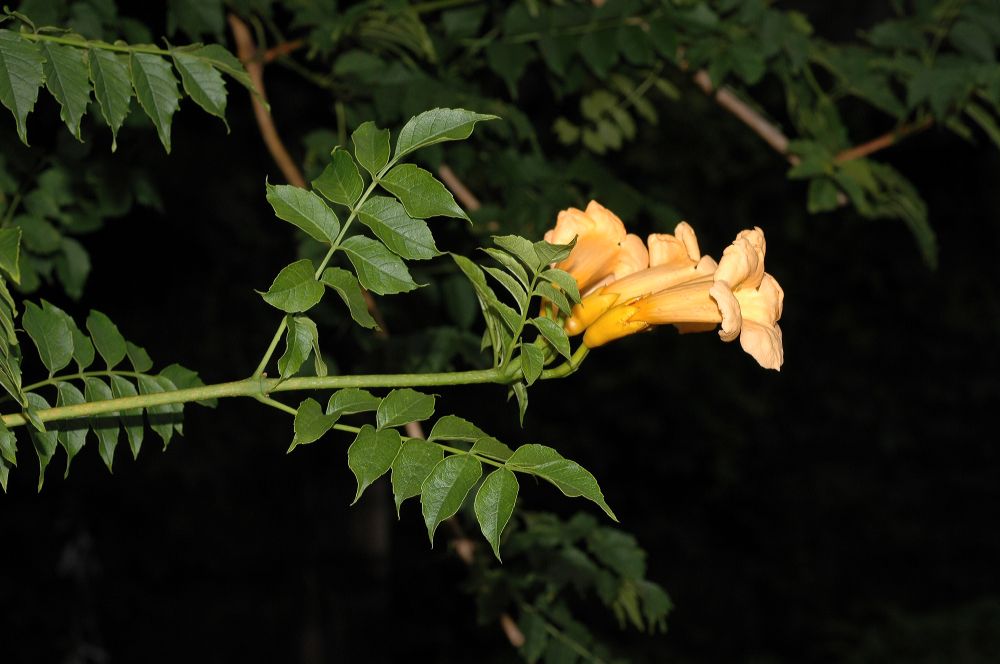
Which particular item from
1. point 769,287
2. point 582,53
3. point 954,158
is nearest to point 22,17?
point 769,287

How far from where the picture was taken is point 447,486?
95cm

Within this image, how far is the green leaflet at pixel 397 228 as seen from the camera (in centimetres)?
97

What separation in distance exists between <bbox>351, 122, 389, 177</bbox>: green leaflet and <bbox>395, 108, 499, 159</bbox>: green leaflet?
1.0 inches

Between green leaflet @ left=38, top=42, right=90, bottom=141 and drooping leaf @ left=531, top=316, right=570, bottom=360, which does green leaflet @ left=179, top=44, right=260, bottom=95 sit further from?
drooping leaf @ left=531, top=316, right=570, bottom=360

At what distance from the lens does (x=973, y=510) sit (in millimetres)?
6953

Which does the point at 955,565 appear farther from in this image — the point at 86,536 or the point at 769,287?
the point at 769,287

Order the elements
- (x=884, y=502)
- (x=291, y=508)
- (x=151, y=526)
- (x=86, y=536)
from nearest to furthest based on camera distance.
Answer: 1. (x=86, y=536)
2. (x=151, y=526)
3. (x=291, y=508)
4. (x=884, y=502)

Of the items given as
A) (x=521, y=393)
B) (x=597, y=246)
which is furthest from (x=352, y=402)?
(x=597, y=246)

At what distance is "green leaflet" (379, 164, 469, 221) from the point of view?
96 cm

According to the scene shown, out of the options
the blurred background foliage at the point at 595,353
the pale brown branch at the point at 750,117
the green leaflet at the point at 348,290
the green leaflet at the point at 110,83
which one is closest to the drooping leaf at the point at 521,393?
the green leaflet at the point at 348,290

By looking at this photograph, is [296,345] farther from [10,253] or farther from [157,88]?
[157,88]

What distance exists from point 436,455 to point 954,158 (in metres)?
6.05

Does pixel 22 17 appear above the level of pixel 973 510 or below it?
above

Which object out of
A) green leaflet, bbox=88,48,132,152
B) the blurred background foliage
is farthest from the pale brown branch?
green leaflet, bbox=88,48,132,152
